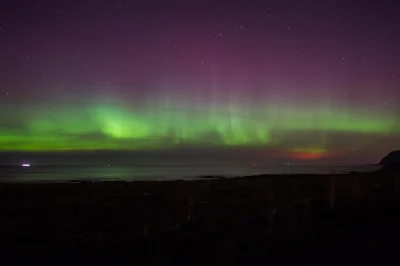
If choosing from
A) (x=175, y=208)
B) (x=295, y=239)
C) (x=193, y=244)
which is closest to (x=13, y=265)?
(x=193, y=244)

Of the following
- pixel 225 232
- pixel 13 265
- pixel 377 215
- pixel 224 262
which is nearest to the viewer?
pixel 224 262

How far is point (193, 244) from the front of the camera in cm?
1188

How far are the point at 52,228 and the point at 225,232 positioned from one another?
7256 mm

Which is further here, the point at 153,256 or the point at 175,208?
the point at 175,208

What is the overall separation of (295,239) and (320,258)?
6.53ft

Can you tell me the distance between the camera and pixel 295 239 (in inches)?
453

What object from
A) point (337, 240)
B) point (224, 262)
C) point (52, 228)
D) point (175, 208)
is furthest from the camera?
point (175, 208)

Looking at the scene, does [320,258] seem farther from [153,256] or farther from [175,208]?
[175,208]

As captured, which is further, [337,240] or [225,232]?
[225,232]

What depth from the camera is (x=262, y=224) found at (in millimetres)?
14055

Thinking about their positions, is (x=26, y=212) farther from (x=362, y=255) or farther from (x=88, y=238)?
(x=362, y=255)

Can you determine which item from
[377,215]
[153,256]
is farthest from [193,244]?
[377,215]

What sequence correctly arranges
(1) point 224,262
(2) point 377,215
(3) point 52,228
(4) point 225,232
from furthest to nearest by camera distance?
(3) point 52,228, (2) point 377,215, (4) point 225,232, (1) point 224,262

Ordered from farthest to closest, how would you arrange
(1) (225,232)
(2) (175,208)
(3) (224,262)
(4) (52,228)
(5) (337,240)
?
1. (2) (175,208)
2. (4) (52,228)
3. (1) (225,232)
4. (5) (337,240)
5. (3) (224,262)
